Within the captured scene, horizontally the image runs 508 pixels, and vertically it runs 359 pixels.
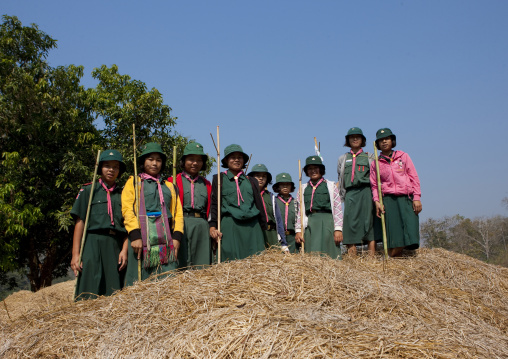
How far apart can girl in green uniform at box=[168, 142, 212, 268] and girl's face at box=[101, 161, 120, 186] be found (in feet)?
2.09

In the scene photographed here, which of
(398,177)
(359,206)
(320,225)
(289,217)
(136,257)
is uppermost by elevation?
(398,177)

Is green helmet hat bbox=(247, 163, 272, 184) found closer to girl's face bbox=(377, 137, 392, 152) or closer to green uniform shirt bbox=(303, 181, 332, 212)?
green uniform shirt bbox=(303, 181, 332, 212)

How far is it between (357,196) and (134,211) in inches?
119

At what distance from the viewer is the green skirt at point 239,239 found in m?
4.84

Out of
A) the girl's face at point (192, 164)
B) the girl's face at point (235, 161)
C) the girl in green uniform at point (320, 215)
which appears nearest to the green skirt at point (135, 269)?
the girl's face at point (192, 164)

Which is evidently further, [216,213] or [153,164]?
[216,213]

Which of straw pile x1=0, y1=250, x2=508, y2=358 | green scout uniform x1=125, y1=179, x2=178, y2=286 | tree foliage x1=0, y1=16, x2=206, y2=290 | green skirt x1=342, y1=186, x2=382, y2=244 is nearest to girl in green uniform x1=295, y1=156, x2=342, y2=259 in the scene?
green skirt x1=342, y1=186, x2=382, y2=244

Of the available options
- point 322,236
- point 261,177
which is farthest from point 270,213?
point 322,236

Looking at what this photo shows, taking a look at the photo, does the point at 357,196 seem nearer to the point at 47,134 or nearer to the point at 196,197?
the point at 196,197

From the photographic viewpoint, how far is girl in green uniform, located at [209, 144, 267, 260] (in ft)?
15.9

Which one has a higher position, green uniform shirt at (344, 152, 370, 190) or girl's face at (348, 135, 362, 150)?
girl's face at (348, 135, 362, 150)

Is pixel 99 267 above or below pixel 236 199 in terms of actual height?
below

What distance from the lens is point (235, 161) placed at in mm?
5223

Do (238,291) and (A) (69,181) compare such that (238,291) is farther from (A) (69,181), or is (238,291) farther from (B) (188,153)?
(A) (69,181)
